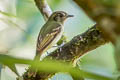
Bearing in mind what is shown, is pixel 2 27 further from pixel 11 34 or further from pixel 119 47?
pixel 119 47

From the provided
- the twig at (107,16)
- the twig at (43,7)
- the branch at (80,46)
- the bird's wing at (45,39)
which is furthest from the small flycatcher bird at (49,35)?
the twig at (107,16)

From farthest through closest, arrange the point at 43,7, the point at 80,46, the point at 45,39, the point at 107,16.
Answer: the point at 45,39 < the point at 43,7 < the point at 80,46 < the point at 107,16

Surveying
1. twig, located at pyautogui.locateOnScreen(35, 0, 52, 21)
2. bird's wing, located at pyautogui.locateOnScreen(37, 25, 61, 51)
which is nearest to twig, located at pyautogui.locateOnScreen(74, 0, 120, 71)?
twig, located at pyautogui.locateOnScreen(35, 0, 52, 21)

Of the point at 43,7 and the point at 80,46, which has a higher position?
the point at 43,7

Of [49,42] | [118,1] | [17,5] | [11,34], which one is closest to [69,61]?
[17,5]

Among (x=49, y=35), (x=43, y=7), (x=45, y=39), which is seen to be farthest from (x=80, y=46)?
(x=49, y=35)

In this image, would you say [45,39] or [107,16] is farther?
[45,39]

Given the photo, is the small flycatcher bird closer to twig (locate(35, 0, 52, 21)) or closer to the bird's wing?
the bird's wing

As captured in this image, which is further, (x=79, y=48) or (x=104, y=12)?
(x=79, y=48)

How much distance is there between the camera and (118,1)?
1.02 feet

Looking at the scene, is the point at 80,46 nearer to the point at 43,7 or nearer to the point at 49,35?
the point at 43,7

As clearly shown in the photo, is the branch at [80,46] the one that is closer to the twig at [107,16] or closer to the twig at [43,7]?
the twig at [43,7]

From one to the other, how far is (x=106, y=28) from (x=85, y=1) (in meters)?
0.03

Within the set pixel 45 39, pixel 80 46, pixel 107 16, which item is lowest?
pixel 107 16
